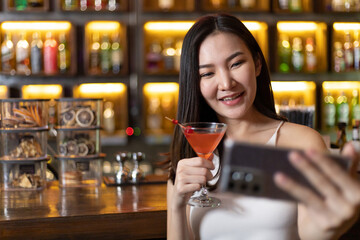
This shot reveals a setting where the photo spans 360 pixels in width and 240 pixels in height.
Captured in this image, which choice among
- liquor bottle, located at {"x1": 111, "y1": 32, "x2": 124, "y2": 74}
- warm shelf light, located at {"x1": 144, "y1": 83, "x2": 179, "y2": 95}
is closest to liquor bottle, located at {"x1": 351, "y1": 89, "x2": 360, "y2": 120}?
warm shelf light, located at {"x1": 144, "y1": 83, "x2": 179, "y2": 95}

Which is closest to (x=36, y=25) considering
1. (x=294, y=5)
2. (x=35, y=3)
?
(x=35, y=3)

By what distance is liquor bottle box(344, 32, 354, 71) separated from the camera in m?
4.04

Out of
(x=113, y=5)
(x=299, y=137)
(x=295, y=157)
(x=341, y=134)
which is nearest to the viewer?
(x=295, y=157)

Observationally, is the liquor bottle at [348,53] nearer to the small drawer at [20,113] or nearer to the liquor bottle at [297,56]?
the liquor bottle at [297,56]

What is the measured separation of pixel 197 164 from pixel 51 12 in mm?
2735

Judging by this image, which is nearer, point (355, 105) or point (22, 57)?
point (22, 57)

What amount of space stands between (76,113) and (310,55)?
256cm

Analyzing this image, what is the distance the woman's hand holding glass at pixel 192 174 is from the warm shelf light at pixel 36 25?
8.69 ft

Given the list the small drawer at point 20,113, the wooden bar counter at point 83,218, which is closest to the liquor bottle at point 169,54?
the small drawer at point 20,113

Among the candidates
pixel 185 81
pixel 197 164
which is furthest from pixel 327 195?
pixel 185 81

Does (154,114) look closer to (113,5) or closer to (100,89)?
(100,89)

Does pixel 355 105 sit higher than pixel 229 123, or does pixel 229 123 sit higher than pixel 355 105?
pixel 229 123

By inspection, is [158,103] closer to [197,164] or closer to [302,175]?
[197,164]

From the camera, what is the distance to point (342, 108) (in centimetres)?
405
